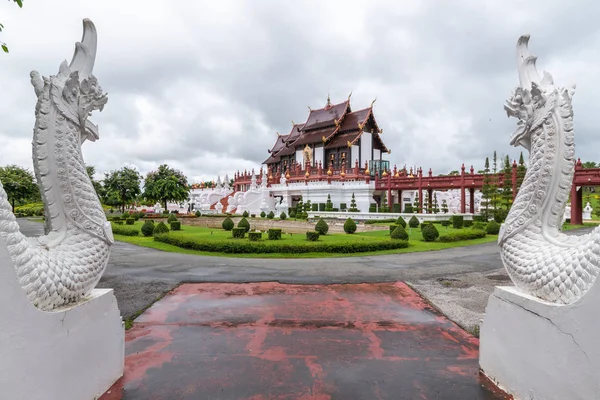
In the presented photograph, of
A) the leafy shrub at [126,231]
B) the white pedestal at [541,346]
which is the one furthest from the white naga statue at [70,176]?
the leafy shrub at [126,231]

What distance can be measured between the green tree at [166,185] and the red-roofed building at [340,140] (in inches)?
583

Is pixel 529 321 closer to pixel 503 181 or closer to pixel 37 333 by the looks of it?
pixel 37 333

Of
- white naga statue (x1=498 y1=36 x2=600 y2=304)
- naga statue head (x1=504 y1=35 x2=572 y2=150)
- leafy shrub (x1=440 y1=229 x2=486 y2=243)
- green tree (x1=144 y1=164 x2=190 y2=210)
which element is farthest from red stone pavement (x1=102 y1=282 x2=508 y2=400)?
green tree (x1=144 y1=164 x2=190 y2=210)

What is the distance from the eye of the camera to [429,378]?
4023mm

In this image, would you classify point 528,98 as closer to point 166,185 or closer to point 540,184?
point 540,184

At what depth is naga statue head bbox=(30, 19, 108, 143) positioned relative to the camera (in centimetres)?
360

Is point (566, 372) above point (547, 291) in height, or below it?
below

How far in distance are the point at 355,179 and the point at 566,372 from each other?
110ft

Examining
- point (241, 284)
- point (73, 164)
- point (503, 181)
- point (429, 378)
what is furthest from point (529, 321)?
point (503, 181)

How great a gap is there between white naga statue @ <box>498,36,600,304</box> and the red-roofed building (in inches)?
1359

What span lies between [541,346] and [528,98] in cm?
265

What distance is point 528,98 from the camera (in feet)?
13.3

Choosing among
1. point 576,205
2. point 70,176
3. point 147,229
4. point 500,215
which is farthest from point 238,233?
point 576,205

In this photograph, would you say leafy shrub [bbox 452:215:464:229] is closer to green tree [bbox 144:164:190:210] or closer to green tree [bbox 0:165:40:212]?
green tree [bbox 144:164:190:210]
